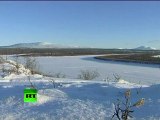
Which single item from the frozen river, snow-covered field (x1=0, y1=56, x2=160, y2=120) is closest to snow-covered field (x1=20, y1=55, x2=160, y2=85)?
the frozen river

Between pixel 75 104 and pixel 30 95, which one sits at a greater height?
pixel 30 95

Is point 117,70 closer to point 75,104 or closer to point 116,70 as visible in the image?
point 116,70

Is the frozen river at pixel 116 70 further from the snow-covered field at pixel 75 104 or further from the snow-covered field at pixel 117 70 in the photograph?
the snow-covered field at pixel 75 104

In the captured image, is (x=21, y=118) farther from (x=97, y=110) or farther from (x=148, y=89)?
(x=148, y=89)

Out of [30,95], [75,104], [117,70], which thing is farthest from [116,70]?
[30,95]

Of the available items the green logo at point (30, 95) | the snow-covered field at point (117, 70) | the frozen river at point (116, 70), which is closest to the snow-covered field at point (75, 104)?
the green logo at point (30, 95)

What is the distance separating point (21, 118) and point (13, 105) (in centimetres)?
69

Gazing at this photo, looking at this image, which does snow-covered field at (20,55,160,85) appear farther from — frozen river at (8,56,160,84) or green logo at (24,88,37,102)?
green logo at (24,88,37,102)

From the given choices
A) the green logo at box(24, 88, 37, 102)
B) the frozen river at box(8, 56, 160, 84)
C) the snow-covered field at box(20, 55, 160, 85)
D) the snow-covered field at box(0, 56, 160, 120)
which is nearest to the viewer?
the snow-covered field at box(0, 56, 160, 120)

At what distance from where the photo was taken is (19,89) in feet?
23.9

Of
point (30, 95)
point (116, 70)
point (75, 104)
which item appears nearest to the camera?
point (30, 95)

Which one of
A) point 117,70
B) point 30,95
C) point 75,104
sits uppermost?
point 30,95

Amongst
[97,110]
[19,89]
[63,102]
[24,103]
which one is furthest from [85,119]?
[19,89]

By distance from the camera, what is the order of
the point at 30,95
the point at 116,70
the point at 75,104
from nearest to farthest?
the point at 30,95 < the point at 75,104 < the point at 116,70
